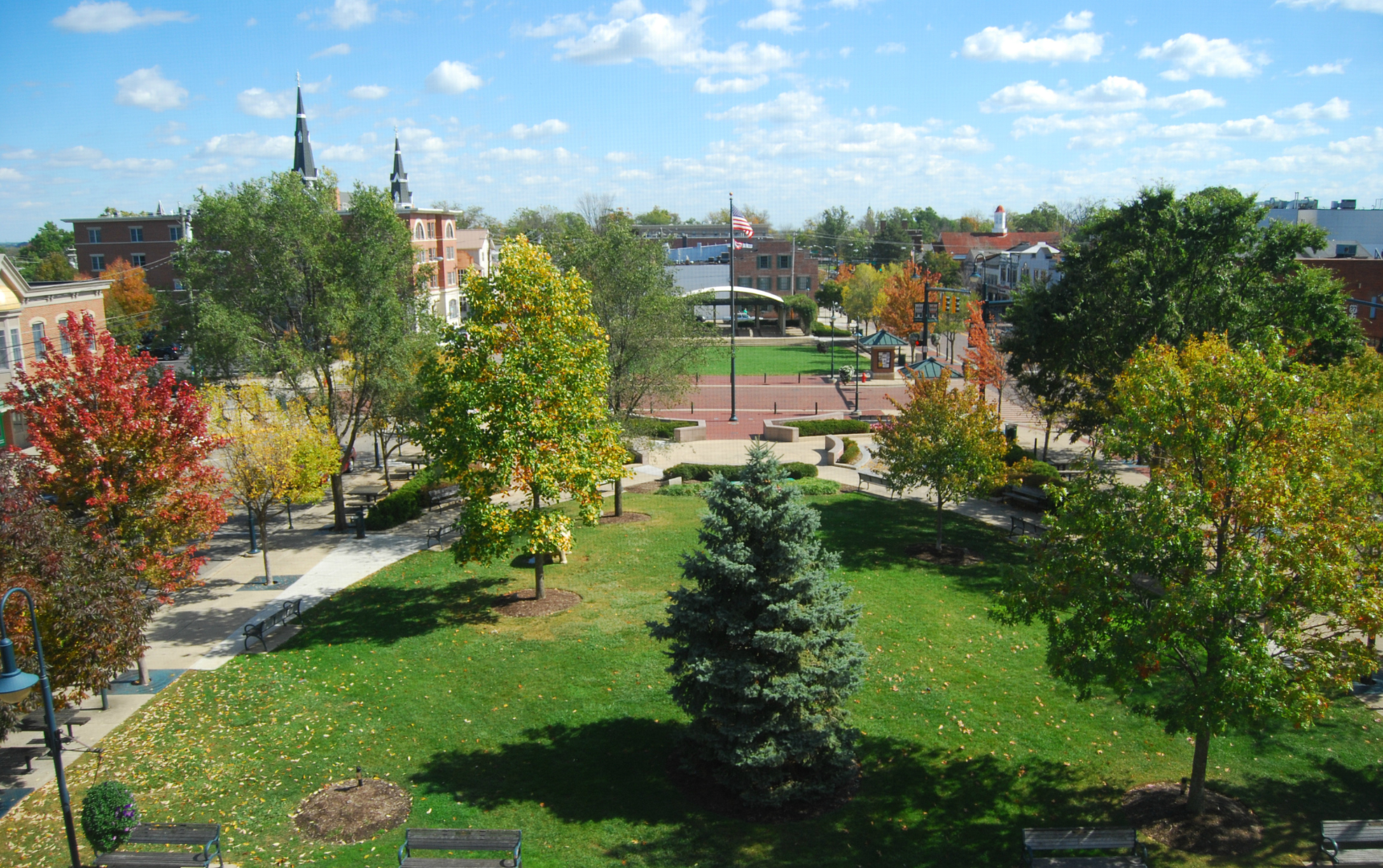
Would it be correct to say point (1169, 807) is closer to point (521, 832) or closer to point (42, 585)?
point (521, 832)

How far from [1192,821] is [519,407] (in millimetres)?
13334

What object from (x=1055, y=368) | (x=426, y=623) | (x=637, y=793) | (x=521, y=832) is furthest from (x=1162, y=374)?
(x=1055, y=368)

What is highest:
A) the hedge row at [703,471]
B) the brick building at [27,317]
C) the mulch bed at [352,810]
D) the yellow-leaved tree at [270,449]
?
the brick building at [27,317]

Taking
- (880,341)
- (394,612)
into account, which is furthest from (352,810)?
(880,341)

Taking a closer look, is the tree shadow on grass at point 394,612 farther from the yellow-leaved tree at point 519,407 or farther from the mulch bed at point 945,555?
the mulch bed at point 945,555

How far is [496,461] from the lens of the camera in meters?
18.0

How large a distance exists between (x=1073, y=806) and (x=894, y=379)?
44.4 m

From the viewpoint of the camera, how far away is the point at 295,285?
23.7 meters

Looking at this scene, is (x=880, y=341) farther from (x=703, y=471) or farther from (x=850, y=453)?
(x=703, y=471)

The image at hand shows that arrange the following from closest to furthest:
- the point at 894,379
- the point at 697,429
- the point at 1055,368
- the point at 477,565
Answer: the point at 477,565, the point at 1055,368, the point at 697,429, the point at 894,379

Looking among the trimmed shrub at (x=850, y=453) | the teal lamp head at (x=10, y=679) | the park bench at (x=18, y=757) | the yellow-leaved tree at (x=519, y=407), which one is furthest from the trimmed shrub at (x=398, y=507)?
the teal lamp head at (x=10, y=679)

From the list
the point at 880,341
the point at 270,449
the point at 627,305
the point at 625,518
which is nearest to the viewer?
the point at 270,449

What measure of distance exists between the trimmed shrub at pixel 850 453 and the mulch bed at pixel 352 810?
2465cm

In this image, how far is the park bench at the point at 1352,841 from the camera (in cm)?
1020
